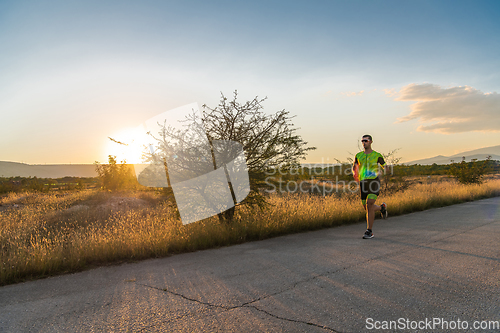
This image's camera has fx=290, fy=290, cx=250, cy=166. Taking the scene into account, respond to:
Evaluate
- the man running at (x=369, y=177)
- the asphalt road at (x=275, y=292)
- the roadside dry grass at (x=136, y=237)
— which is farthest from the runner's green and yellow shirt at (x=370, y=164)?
the roadside dry grass at (x=136, y=237)

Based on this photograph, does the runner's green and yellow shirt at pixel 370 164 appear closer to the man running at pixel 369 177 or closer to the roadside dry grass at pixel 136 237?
the man running at pixel 369 177

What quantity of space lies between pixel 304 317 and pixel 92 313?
2389mm

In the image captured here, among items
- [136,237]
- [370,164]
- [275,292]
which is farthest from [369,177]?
[136,237]

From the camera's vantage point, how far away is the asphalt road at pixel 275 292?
2992 mm

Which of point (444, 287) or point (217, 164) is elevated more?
point (217, 164)

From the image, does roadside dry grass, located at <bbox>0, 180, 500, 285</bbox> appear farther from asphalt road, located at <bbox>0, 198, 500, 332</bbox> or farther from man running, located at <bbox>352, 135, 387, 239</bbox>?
man running, located at <bbox>352, 135, 387, 239</bbox>

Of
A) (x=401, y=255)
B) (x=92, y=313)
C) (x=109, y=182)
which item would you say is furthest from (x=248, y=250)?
(x=109, y=182)

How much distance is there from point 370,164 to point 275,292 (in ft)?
15.1

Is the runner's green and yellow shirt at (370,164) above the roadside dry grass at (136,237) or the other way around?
above

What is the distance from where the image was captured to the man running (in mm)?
7035

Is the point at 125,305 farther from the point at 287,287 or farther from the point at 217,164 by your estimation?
the point at 217,164

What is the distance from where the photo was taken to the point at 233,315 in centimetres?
312

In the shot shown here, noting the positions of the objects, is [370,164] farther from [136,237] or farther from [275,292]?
[136,237]

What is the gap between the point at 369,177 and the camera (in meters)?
7.09
